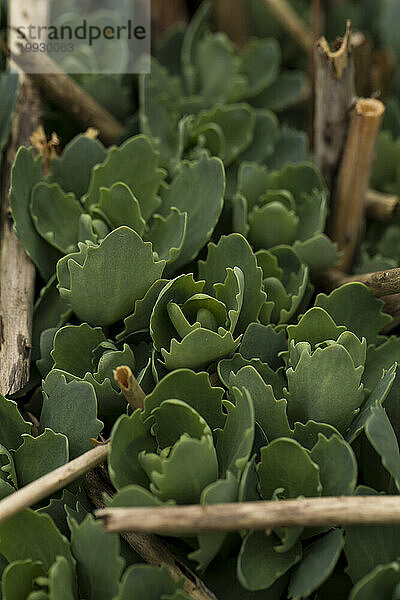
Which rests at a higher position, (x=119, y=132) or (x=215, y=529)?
(x=119, y=132)

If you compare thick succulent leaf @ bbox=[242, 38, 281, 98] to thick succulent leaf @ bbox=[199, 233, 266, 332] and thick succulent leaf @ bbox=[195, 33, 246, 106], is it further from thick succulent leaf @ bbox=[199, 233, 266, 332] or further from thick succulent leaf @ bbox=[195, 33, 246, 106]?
thick succulent leaf @ bbox=[199, 233, 266, 332]

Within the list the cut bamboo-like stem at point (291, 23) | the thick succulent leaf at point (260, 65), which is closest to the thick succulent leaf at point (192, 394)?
the thick succulent leaf at point (260, 65)

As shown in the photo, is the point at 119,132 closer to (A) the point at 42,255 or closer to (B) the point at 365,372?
(A) the point at 42,255

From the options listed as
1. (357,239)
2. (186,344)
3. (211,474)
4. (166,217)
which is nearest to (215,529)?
(211,474)

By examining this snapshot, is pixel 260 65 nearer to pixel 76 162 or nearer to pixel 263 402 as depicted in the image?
pixel 76 162

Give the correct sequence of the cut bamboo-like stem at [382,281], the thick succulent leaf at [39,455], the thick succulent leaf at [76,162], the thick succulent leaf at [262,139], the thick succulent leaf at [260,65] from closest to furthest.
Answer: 1. the thick succulent leaf at [39,455]
2. the cut bamboo-like stem at [382,281]
3. the thick succulent leaf at [76,162]
4. the thick succulent leaf at [262,139]
5. the thick succulent leaf at [260,65]

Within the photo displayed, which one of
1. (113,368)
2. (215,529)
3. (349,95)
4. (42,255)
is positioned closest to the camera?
(215,529)

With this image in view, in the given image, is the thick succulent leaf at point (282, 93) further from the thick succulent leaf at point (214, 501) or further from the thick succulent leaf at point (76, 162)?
the thick succulent leaf at point (214, 501)
